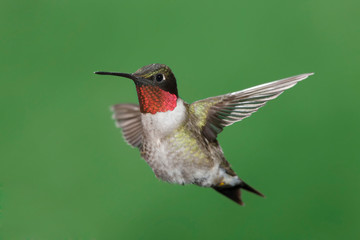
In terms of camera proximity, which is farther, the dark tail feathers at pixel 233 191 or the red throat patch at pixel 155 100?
the dark tail feathers at pixel 233 191

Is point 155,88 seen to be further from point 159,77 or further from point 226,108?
point 226,108

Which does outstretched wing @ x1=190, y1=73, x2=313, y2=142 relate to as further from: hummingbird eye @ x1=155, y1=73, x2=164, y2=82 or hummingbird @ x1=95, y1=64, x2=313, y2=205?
hummingbird eye @ x1=155, y1=73, x2=164, y2=82

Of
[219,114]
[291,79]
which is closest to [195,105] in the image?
[219,114]

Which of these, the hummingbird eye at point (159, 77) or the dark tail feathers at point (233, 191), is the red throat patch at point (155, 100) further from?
the dark tail feathers at point (233, 191)

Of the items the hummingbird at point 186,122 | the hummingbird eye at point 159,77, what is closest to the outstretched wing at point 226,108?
the hummingbird at point 186,122

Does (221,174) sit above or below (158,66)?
below

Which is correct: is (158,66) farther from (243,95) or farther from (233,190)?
(233,190)

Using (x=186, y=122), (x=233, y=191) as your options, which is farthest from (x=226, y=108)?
(x=233, y=191)

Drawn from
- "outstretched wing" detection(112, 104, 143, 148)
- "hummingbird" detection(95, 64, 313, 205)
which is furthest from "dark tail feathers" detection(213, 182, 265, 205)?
"outstretched wing" detection(112, 104, 143, 148)
